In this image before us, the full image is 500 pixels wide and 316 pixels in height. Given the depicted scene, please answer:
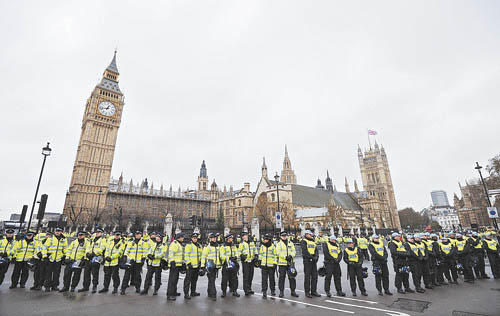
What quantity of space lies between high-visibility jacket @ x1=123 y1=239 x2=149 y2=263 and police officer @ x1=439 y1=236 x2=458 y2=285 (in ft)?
35.0

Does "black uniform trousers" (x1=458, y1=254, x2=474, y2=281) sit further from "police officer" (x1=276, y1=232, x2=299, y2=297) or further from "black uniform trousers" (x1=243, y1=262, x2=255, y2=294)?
"black uniform trousers" (x1=243, y1=262, x2=255, y2=294)

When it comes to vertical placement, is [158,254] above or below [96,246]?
below

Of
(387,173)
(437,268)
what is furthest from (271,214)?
(387,173)

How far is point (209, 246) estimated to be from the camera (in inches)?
299

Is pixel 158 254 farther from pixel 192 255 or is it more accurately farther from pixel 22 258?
pixel 22 258

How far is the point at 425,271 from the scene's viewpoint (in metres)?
8.53

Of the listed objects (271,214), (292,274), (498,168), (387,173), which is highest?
(387,173)

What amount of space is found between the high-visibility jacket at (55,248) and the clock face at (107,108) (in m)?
74.3

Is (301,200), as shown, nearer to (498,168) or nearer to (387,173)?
(498,168)

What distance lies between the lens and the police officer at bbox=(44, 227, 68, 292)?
8.02 meters

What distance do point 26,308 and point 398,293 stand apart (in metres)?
10.5

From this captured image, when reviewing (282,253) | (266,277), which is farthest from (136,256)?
(282,253)

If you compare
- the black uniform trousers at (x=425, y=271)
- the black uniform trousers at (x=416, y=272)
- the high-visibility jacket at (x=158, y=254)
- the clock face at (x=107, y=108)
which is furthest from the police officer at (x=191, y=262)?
the clock face at (x=107, y=108)

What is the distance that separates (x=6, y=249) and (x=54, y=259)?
6.20 feet
